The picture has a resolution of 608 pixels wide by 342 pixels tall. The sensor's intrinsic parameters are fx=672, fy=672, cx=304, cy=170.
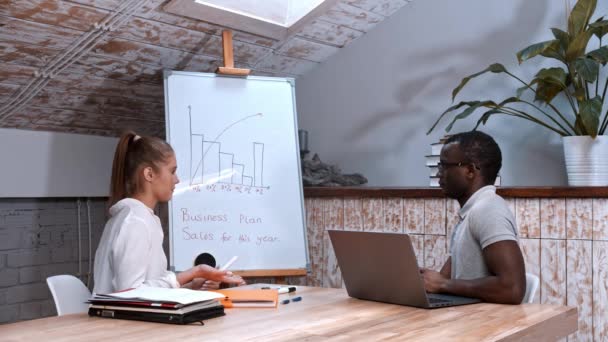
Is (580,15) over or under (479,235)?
over

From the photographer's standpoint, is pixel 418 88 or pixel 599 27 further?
pixel 418 88

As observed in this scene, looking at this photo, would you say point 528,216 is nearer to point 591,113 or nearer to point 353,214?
point 591,113

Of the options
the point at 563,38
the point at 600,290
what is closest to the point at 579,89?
the point at 563,38

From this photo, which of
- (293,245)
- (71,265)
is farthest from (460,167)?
(71,265)

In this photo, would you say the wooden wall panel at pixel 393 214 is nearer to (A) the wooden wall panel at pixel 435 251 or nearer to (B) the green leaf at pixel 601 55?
(A) the wooden wall panel at pixel 435 251

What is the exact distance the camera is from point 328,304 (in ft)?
6.49

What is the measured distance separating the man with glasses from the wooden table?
3.2 inches

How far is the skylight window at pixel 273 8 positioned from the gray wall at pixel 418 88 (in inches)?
22.5

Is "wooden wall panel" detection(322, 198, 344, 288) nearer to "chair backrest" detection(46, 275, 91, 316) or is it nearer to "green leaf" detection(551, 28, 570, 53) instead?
"green leaf" detection(551, 28, 570, 53)

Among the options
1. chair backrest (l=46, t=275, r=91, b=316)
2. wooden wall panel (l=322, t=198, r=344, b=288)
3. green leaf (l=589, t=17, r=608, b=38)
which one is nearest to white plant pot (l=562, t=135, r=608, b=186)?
green leaf (l=589, t=17, r=608, b=38)

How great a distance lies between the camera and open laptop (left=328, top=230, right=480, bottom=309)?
6.06ft

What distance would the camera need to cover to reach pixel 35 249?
3.90 m

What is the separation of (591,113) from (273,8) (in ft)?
5.78

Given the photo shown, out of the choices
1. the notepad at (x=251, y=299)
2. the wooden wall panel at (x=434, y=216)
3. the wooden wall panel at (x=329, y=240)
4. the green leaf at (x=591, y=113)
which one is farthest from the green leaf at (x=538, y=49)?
the notepad at (x=251, y=299)
